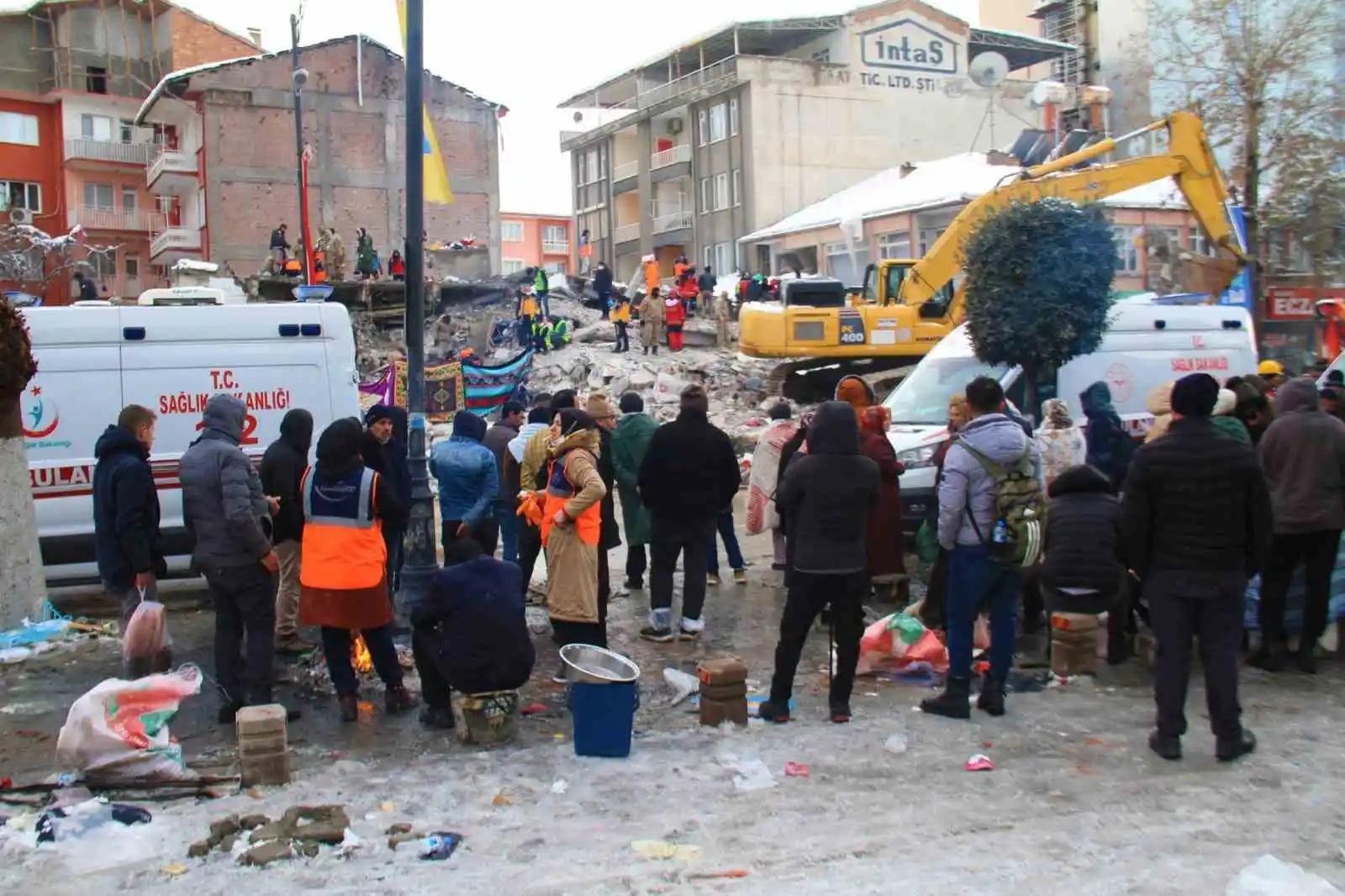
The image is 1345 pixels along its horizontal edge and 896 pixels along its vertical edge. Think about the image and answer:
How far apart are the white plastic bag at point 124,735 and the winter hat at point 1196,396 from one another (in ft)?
16.6

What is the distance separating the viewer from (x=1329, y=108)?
22938mm

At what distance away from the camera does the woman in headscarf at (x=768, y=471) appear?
33.9ft

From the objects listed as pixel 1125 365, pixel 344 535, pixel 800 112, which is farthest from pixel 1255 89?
pixel 800 112

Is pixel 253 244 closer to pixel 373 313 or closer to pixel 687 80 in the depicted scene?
pixel 373 313

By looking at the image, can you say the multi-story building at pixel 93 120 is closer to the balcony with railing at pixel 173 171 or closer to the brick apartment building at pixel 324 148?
the balcony with railing at pixel 173 171

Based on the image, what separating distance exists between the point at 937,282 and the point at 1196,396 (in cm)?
1241

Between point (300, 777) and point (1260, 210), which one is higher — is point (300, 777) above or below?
below

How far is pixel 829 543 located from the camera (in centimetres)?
682

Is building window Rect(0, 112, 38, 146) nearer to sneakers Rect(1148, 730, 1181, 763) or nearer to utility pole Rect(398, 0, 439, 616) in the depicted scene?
utility pole Rect(398, 0, 439, 616)

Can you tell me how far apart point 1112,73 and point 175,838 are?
154ft

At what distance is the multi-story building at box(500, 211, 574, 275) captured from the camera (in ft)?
280

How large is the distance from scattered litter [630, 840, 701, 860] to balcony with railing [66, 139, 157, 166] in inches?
2039

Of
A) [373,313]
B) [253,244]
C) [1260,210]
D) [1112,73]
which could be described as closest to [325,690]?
[1260,210]

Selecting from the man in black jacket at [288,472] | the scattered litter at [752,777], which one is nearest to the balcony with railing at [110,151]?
the man in black jacket at [288,472]
